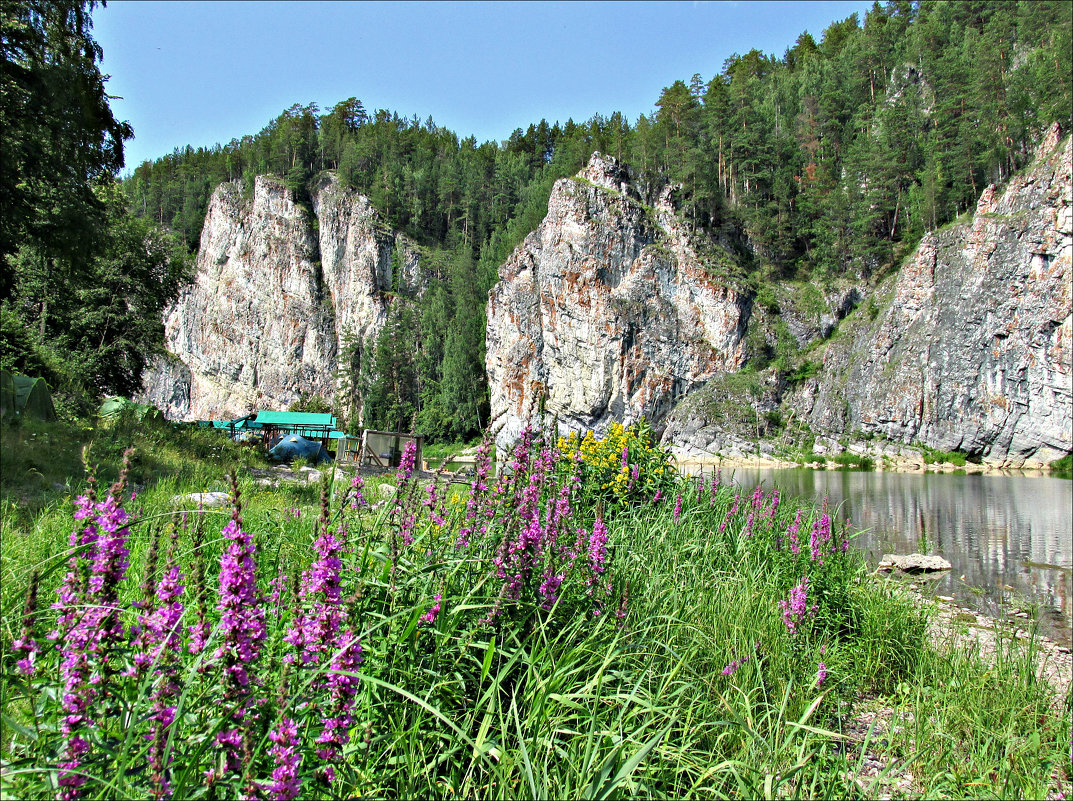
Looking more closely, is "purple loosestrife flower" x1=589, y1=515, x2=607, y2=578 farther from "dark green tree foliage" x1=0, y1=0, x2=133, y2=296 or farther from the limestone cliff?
the limestone cliff

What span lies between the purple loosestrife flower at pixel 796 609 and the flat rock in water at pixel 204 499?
173 inches

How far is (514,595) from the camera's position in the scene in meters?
3.11

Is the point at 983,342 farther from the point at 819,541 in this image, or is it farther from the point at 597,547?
the point at 597,547

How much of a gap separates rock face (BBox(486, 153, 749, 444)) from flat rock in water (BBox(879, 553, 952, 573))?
46.6 m

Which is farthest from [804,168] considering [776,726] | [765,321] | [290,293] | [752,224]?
[776,726]

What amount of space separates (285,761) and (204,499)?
15.4ft

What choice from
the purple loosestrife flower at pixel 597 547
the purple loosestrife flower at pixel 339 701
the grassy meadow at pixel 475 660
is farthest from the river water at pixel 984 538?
the purple loosestrife flower at pixel 339 701

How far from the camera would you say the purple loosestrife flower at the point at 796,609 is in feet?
14.9

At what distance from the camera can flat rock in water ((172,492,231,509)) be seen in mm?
4910

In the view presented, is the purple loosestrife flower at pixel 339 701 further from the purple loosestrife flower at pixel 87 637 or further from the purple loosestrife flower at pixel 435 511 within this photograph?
the purple loosestrife flower at pixel 435 511

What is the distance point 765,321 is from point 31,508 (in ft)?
199

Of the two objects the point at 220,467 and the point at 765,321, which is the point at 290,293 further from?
the point at 220,467

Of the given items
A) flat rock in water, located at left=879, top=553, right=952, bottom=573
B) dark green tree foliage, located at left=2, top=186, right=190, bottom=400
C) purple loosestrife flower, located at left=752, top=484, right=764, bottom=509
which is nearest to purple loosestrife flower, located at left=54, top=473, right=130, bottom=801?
purple loosestrife flower, located at left=752, top=484, right=764, bottom=509

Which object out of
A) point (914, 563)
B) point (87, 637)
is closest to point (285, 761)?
point (87, 637)
